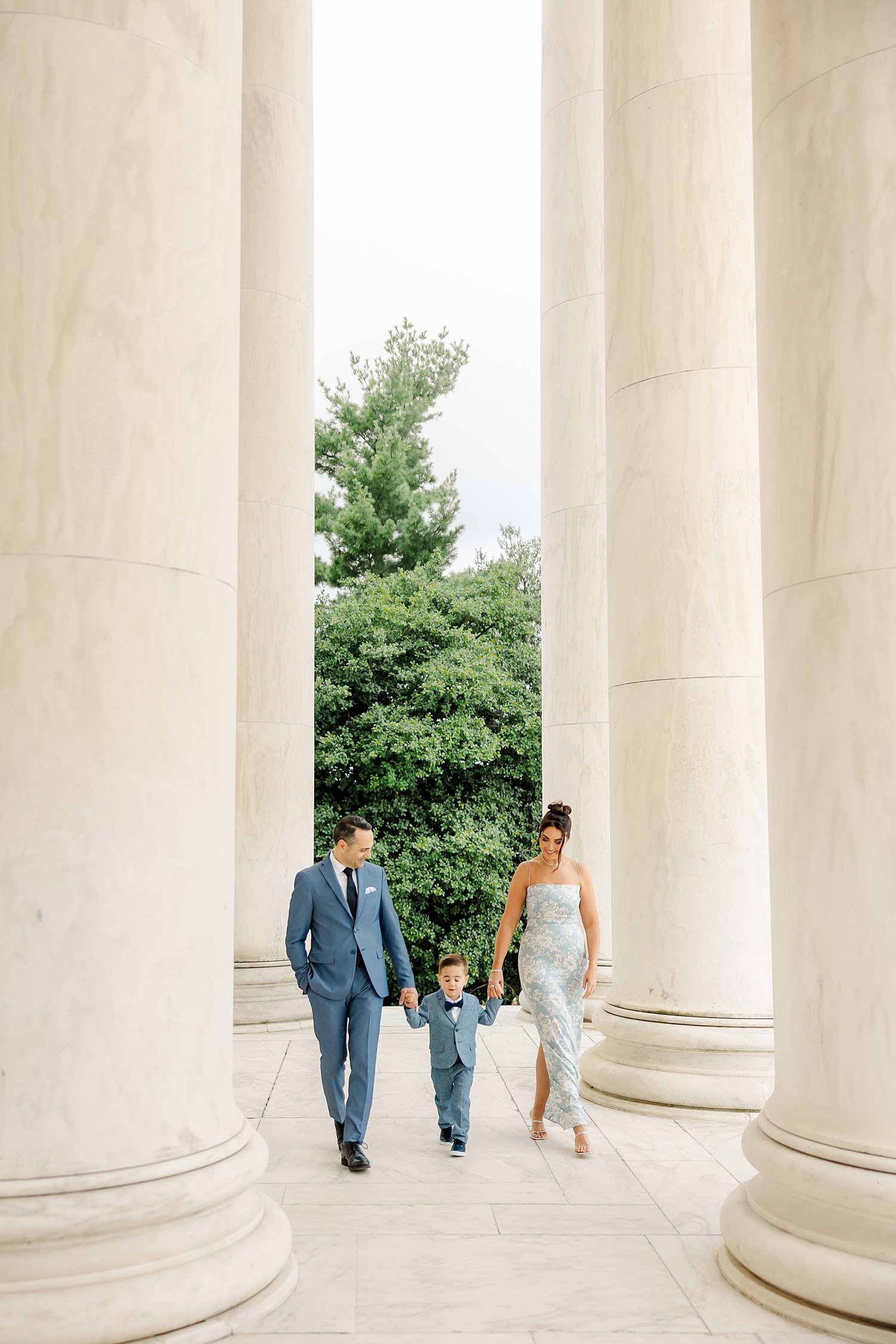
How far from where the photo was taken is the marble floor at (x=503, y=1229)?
54250mm

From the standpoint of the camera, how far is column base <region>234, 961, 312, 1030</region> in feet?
453

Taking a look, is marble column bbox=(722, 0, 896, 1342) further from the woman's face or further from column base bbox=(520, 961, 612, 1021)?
column base bbox=(520, 961, 612, 1021)

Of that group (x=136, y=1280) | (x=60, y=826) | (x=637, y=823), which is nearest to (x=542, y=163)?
(x=637, y=823)

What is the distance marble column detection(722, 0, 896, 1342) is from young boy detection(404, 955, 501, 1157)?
27.6m

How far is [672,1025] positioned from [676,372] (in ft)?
167

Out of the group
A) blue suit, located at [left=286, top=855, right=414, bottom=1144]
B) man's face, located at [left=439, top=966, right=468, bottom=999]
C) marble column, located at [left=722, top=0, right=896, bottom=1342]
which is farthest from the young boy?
marble column, located at [left=722, top=0, right=896, bottom=1342]

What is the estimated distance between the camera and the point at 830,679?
188 ft

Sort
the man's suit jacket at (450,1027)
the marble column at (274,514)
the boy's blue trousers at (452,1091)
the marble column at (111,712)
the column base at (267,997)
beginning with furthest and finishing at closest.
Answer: the marble column at (274,514), the column base at (267,997), the man's suit jacket at (450,1027), the boy's blue trousers at (452,1091), the marble column at (111,712)

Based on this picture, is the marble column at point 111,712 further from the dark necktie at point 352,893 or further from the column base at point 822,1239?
the dark necktie at point 352,893

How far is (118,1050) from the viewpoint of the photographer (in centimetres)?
4972

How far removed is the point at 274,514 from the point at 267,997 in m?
55.0

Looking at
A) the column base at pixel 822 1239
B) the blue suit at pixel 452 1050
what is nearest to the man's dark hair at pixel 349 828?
the blue suit at pixel 452 1050

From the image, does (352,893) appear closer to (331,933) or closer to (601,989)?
(331,933)

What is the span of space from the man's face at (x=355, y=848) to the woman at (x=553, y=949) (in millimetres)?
11425
